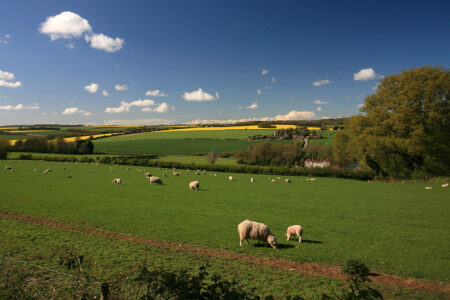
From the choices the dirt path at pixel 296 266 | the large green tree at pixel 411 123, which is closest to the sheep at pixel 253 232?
the dirt path at pixel 296 266

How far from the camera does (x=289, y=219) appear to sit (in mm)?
17969

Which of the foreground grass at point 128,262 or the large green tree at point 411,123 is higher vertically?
the large green tree at point 411,123

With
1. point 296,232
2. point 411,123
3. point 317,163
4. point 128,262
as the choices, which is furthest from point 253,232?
point 317,163

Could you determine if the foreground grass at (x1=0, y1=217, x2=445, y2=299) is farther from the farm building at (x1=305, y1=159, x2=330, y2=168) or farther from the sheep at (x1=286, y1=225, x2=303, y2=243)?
the farm building at (x1=305, y1=159, x2=330, y2=168)

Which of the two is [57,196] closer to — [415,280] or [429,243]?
[415,280]

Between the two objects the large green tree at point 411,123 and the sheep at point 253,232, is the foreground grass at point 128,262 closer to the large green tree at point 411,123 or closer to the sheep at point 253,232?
the sheep at point 253,232

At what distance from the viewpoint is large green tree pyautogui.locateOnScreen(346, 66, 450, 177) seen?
111ft

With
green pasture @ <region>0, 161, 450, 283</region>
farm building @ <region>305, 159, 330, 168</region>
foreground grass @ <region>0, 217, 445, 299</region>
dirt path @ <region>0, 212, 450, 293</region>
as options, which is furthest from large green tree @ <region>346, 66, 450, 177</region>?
foreground grass @ <region>0, 217, 445, 299</region>

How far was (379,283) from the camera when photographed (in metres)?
9.11

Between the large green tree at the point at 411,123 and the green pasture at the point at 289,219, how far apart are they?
9625 mm

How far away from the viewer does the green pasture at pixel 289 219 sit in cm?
1167

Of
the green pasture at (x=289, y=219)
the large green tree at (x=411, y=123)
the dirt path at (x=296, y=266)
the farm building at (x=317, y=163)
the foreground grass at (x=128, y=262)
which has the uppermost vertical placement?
the large green tree at (x=411, y=123)

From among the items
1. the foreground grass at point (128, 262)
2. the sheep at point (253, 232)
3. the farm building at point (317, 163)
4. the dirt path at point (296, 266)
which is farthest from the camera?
the farm building at point (317, 163)

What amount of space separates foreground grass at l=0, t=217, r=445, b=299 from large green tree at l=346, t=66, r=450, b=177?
34087 mm
